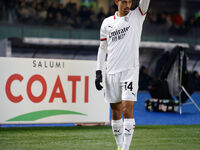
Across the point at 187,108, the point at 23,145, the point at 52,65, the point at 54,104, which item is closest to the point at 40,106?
the point at 54,104

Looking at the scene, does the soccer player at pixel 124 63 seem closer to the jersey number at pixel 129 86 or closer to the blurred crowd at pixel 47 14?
the jersey number at pixel 129 86

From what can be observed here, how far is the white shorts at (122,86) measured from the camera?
5.27 metres

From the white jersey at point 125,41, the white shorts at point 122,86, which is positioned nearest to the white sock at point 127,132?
the white shorts at point 122,86

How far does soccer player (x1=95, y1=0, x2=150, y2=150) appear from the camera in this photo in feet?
17.3

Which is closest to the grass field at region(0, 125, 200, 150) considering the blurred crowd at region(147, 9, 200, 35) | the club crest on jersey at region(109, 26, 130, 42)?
the club crest on jersey at region(109, 26, 130, 42)

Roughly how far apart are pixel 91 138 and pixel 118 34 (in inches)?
95.1

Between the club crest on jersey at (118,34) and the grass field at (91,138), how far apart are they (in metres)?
1.72

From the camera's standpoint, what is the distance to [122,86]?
5.38 m

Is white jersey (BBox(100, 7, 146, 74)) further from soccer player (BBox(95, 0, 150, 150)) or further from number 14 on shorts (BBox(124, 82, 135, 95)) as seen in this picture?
number 14 on shorts (BBox(124, 82, 135, 95))

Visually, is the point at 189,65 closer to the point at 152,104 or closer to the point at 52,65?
the point at 152,104

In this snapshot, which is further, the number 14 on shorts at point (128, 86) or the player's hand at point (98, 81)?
the player's hand at point (98, 81)

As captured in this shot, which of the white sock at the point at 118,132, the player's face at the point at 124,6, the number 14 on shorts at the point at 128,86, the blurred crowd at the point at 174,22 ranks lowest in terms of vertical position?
the white sock at the point at 118,132

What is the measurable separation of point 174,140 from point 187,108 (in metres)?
7.08

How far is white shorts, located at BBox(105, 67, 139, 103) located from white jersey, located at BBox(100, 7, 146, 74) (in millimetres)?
69
